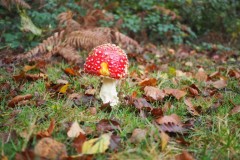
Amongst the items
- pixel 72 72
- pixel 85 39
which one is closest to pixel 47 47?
pixel 85 39

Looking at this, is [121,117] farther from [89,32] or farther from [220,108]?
[89,32]

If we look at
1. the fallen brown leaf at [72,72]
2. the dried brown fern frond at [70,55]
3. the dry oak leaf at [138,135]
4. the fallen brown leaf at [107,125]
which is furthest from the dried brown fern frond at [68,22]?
the dry oak leaf at [138,135]

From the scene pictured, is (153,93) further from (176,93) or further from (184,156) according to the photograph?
(184,156)

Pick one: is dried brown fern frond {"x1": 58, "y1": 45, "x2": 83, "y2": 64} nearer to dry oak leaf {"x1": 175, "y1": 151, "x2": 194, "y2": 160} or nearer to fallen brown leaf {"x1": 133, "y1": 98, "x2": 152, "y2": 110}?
fallen brown leaf {"x1": 133, "y1": 98, "x2": 152, "y2": 110}

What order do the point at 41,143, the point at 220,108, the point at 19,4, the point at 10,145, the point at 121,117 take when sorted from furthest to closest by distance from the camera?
the point at 19,4, the point at 220,108, the point at 121,117, the point at 10,145, the point at 41,143

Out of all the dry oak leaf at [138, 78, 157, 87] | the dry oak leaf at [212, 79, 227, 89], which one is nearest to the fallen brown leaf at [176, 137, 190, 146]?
the dry oak leaf at [138, 78, 157, 87]

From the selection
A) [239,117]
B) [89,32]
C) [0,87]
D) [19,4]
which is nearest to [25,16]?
[19,4]
